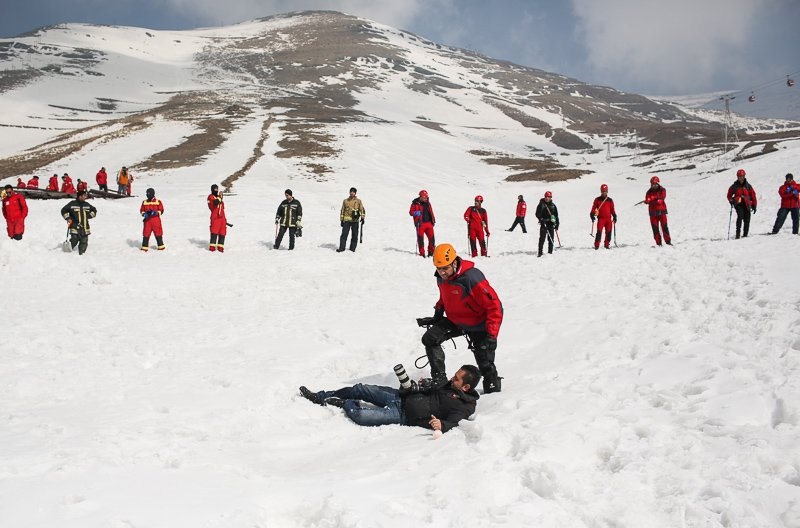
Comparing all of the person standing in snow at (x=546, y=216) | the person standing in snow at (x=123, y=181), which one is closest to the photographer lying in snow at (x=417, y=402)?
the person standing in snow at (x=546, y=216)

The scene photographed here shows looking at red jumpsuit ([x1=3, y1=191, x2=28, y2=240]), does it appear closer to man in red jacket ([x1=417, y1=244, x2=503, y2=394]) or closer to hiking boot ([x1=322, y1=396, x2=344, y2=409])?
hiking boot ([x1=322, y1=396, x2=344, y2=409])

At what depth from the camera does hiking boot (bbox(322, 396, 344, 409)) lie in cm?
664

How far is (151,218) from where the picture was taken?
54.3 ft

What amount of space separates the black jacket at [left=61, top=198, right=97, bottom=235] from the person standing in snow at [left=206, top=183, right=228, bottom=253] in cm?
341

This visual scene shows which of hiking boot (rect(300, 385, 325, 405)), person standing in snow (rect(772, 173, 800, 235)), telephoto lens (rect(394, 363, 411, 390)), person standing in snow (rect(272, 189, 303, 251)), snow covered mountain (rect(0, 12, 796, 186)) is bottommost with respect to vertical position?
hiking boot (rect(300, 385, 325, 405))

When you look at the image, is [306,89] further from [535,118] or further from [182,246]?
[182,246]

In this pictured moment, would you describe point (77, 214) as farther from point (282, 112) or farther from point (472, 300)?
point (282, 112)

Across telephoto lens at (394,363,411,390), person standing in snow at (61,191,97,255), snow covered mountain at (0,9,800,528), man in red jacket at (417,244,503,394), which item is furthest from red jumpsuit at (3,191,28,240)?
telephoto lens at (394,363,411,390)

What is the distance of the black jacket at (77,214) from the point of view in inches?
593

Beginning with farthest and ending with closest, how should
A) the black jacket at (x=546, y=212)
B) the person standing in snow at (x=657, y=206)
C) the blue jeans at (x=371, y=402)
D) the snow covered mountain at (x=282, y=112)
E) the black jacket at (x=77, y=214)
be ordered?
the snow covered mountain at (x=282, y=112)
the black jacket at (x=546, y=212)
the person standing in snow at (x=657, y=206)
the black jacket at (x=77, y=214)
the blue jeans at (x=371, y=402)

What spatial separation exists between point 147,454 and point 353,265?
39.1 feet

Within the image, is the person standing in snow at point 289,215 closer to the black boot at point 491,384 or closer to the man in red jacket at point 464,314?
the man in red jacket at point 464,314

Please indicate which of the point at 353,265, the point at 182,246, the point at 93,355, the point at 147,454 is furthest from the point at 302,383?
the point at 182,246

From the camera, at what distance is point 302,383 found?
7.61 meters
